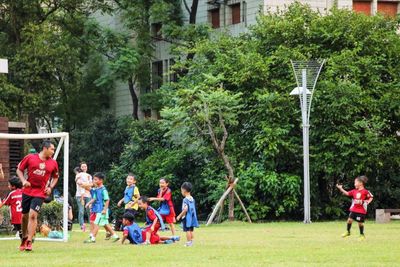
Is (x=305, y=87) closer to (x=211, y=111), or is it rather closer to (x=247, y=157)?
(x=211, y=111)

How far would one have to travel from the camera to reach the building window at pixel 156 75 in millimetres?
57031

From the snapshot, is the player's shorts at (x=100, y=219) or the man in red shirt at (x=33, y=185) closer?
the man in red shirt at (x=33, y=185)

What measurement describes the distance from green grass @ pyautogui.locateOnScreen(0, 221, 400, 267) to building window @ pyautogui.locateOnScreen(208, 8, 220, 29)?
29.3m

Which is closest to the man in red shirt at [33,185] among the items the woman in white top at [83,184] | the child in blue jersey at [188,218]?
the child in blue jersey at [188,218]

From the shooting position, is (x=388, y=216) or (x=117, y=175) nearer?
(x=388, y=216)

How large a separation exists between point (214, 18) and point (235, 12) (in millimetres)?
1941

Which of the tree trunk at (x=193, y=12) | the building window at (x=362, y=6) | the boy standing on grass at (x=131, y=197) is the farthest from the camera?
the tree trunk at (x=193, y=12)

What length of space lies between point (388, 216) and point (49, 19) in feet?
83.8

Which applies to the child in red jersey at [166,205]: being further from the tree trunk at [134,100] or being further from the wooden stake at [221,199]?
the tree trunk at [134,100]

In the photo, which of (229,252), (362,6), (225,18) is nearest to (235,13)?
(225,18)

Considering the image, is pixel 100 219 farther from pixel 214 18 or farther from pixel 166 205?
pixel 214 18

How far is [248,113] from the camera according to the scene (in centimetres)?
4159

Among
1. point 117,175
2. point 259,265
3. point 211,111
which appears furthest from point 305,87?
point 259,265

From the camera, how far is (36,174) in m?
20.5
